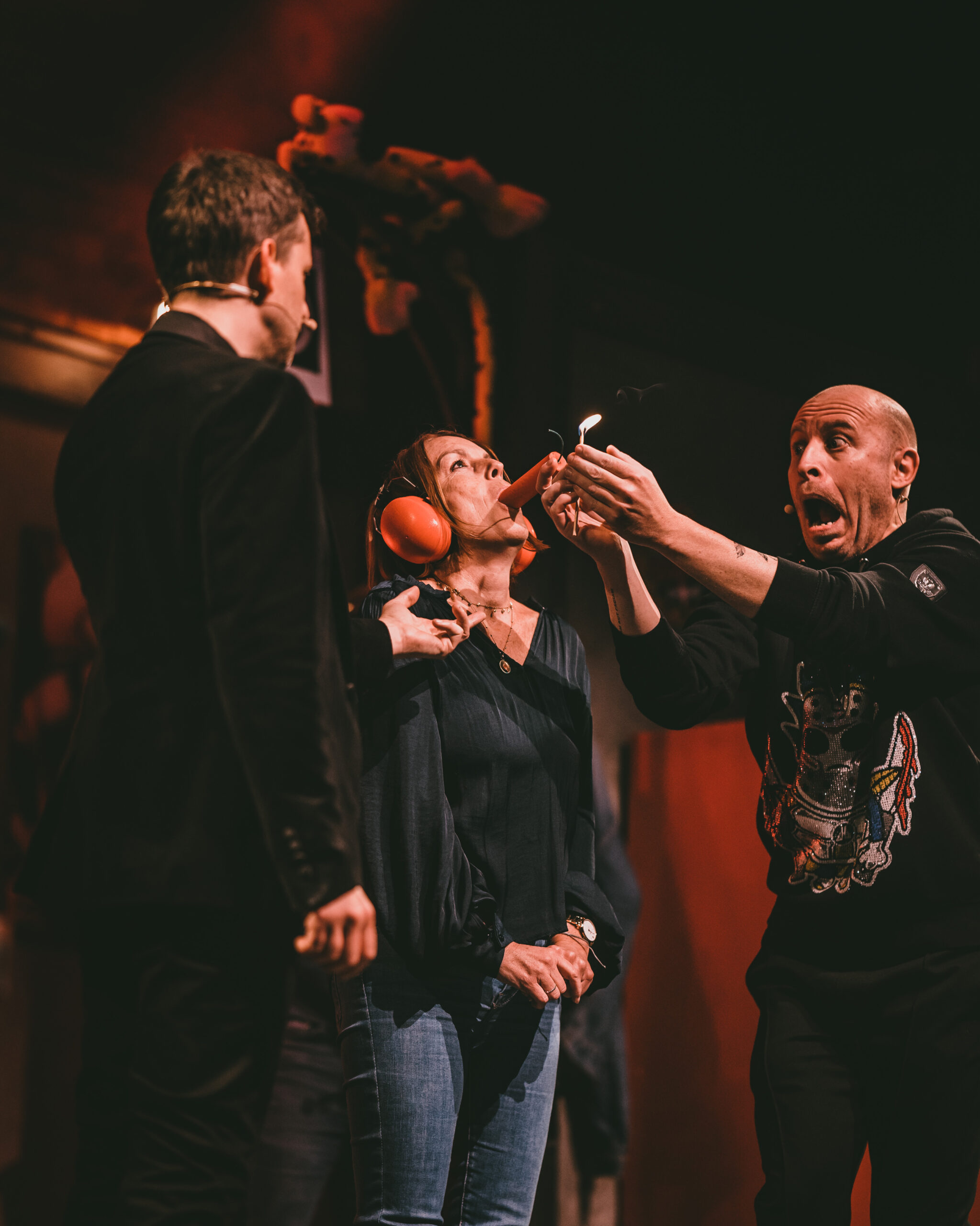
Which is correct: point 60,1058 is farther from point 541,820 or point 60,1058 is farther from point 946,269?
point 946,269

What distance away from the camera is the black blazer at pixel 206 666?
1.11m

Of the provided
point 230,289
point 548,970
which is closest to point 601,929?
point 548,970

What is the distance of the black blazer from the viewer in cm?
111

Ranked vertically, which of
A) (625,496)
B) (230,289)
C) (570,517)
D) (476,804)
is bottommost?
(476,804)

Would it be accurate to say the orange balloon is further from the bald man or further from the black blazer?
the black blazer

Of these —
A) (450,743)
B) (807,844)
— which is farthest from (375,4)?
(807,844)

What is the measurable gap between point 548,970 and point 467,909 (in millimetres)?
161

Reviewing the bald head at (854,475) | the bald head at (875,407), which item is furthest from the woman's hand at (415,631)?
the bald head at (875,407)

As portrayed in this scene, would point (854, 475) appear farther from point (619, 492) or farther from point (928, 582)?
point (619, 492)

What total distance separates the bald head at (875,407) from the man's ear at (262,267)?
1.06 metres

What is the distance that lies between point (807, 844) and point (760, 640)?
1.28 ft

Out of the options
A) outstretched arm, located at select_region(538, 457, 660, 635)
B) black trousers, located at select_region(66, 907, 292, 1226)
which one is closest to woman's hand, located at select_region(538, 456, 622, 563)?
outstretched arm, located at select_region(538, 457, 660, 635)

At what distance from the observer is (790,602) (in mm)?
1593

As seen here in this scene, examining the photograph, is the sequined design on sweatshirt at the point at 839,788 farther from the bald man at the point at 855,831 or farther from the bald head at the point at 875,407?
the bald head at the point at 875,407
